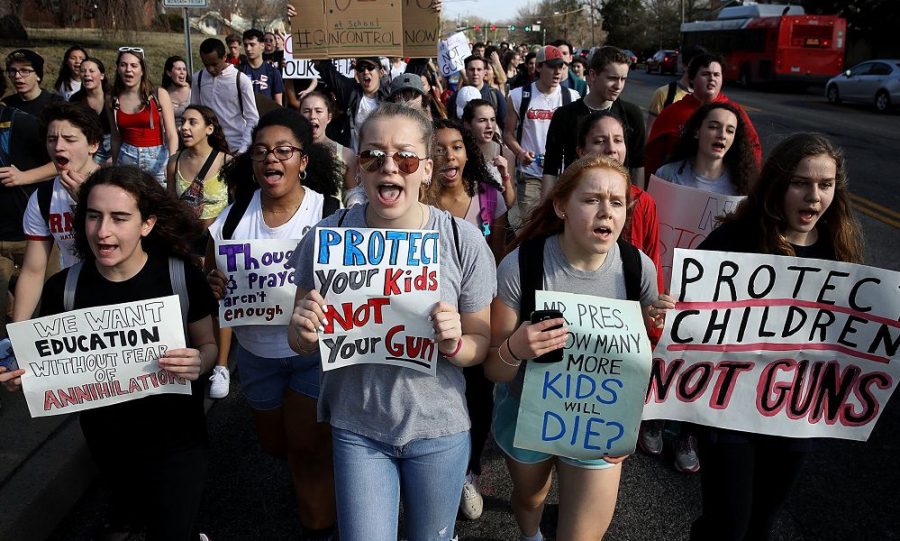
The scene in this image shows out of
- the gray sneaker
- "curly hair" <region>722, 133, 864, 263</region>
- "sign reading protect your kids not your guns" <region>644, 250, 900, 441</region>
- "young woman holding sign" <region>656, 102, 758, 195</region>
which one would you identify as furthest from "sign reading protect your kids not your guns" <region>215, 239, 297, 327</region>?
"young woman holding sign" <region>656, 102, 758, 195</region>

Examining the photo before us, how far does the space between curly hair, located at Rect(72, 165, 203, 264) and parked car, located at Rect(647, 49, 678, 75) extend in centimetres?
4390

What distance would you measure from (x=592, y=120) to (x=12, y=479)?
3.39 m

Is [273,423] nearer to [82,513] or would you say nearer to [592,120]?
[82,513]

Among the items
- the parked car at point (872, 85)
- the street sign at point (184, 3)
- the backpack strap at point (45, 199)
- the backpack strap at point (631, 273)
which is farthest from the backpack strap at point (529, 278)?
the parked car at point (872, 85)

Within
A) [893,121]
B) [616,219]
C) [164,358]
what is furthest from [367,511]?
[893,121]

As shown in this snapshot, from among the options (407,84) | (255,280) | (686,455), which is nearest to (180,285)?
(255,280)

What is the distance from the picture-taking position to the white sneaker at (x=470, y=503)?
11.4ft

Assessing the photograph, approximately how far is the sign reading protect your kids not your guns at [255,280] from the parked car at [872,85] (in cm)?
2373

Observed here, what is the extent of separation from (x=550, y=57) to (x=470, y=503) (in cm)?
476

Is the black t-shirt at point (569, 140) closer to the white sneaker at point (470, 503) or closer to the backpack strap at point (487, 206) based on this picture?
the backpack strap at point (487, 206)

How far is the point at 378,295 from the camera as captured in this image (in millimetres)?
2324

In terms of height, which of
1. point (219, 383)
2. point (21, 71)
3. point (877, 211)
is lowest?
point (219, 383)

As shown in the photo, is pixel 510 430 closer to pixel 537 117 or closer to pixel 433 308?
pixel 433 308

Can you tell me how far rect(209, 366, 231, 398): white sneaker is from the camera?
176 inches
